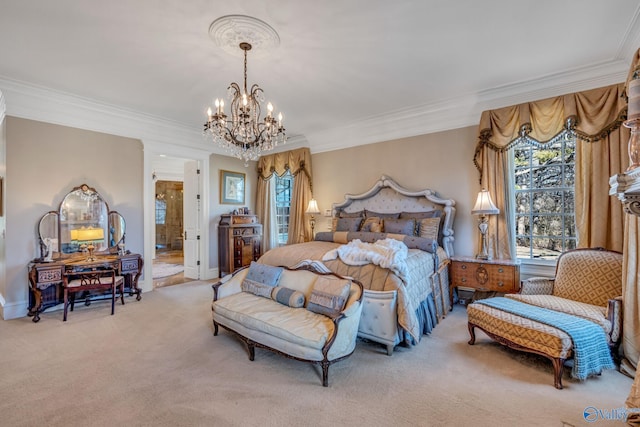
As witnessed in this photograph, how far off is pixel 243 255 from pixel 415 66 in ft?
14.7

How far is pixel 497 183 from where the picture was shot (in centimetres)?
399

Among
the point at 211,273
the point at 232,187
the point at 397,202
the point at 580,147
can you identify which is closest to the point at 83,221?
the point at 211,273

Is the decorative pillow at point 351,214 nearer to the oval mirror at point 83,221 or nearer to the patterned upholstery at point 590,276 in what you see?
the patterned upholstery at point 590,276

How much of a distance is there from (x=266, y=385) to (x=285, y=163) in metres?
4.76

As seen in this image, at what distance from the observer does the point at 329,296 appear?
270 cm

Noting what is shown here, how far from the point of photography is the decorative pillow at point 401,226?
13.9ft

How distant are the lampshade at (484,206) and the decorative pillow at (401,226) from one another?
83cm

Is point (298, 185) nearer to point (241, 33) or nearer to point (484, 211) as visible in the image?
point (484, 211)

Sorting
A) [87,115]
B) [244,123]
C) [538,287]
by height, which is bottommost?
A: [538,287]

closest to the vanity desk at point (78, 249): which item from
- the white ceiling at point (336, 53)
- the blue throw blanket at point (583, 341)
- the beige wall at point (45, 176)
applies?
the beige wall at point (45, 176)

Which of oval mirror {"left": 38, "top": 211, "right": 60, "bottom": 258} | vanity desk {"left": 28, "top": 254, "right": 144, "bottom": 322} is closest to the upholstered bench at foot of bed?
vanity desk {"left": 28, "top": 254, "right": 144, "bottom": 322}

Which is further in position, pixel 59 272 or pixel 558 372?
pixel 59 272

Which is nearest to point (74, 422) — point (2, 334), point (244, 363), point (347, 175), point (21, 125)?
point (244, 363)

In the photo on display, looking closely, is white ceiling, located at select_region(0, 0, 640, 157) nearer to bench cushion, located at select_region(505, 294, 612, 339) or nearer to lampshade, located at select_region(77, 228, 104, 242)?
lampshade, located at select_region(77, 228, 104, 242)
